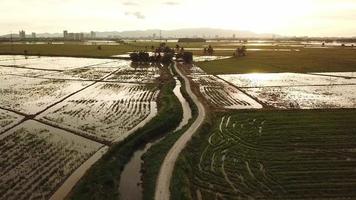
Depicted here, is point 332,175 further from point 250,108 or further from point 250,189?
point 250,108

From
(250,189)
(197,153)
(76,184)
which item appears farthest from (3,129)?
(250,189)

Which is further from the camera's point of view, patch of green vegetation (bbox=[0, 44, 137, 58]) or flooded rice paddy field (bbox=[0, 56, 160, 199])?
patch of green vegetation (bbox=[0, 44, 137, 58])

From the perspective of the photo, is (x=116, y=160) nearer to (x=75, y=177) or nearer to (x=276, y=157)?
(x=75, y=177)

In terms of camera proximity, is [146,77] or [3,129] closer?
[3,129]

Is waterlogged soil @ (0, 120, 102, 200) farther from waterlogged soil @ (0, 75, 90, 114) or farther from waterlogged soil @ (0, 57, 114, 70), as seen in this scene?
waterlogged soil @ (0, 57, 114, 70)

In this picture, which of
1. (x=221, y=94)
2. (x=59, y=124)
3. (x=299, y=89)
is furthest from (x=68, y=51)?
(x=59, y=124)

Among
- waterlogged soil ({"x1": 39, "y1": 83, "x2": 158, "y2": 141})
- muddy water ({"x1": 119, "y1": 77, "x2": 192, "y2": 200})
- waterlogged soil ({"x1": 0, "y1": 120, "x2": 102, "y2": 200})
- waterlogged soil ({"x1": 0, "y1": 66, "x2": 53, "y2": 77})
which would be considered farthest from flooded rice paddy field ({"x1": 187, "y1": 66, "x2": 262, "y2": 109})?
waterlogged soil ({"x1": 0, "y1": 66, "x2": 53, "y2": 77})

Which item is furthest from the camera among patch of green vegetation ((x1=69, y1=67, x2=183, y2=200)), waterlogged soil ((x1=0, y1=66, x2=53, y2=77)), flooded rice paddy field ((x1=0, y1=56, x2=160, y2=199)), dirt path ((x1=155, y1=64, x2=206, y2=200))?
waterlogged soil ((x1=0, y1=66, x2=53, y2=77))
